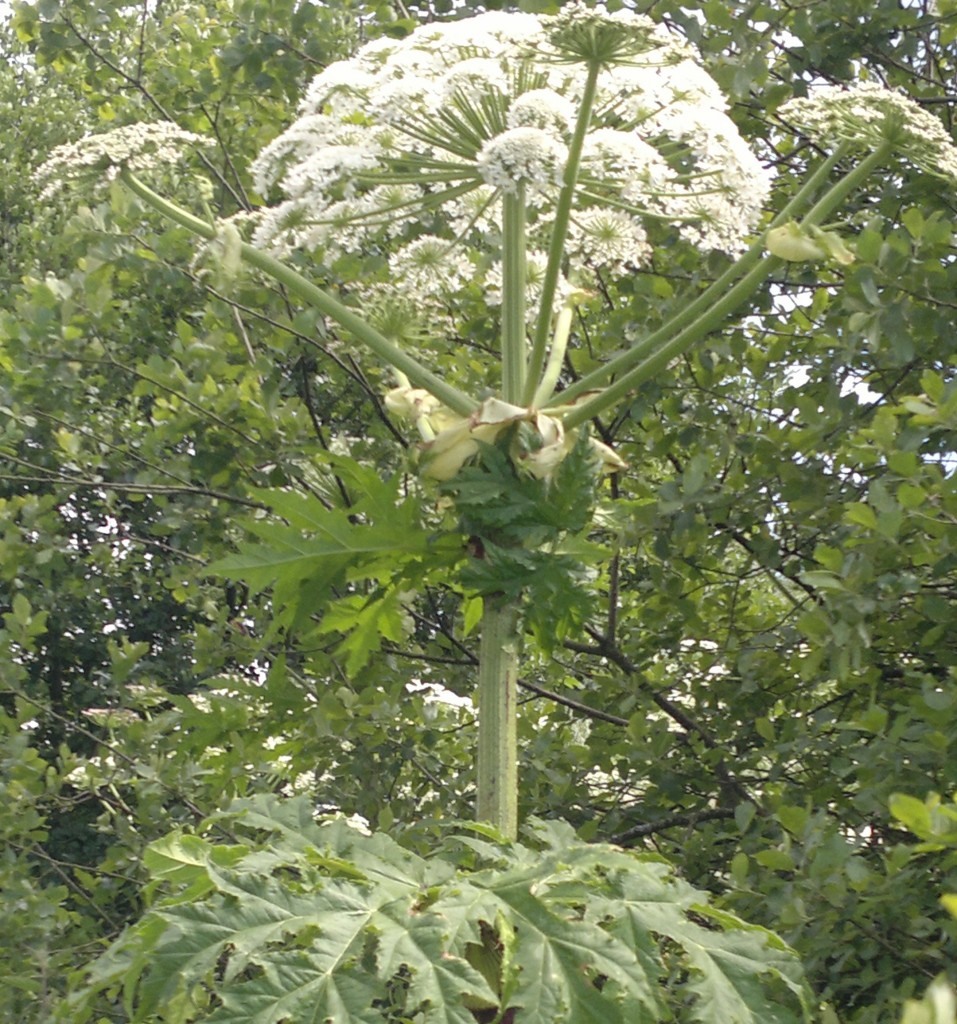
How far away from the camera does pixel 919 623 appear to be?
8.91 feet

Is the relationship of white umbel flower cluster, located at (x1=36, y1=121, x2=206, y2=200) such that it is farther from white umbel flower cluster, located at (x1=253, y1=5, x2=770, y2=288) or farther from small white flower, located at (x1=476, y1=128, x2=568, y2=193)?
small white flower, located at (x1=476, y1=128, x2=568, y2=193)

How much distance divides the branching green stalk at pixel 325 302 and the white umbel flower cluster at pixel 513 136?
127 mm

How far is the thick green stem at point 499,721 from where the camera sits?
1504 mm

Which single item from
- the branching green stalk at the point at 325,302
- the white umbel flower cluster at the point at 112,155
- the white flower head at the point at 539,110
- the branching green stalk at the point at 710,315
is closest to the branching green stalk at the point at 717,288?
the branching green stalk at the point at 710,315

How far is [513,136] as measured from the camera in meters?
1.40

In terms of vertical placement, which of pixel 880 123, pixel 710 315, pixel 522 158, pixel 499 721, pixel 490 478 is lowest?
pixel 499 721

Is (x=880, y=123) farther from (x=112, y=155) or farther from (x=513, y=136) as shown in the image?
(x=112, y=155)

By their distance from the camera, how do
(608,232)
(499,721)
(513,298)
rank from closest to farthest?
(499,721), (513,298), (608,232)

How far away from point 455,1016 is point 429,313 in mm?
1071

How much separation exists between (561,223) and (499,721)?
1.98 feet

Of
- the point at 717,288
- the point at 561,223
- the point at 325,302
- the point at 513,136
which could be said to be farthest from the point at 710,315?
the point at 325,302

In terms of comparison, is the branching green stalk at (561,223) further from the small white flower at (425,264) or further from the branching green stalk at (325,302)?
the small white flower at (425,264)

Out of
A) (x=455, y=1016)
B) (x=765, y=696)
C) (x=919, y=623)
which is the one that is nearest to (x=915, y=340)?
(x=919, y=623)

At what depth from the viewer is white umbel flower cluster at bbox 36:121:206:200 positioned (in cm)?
162
